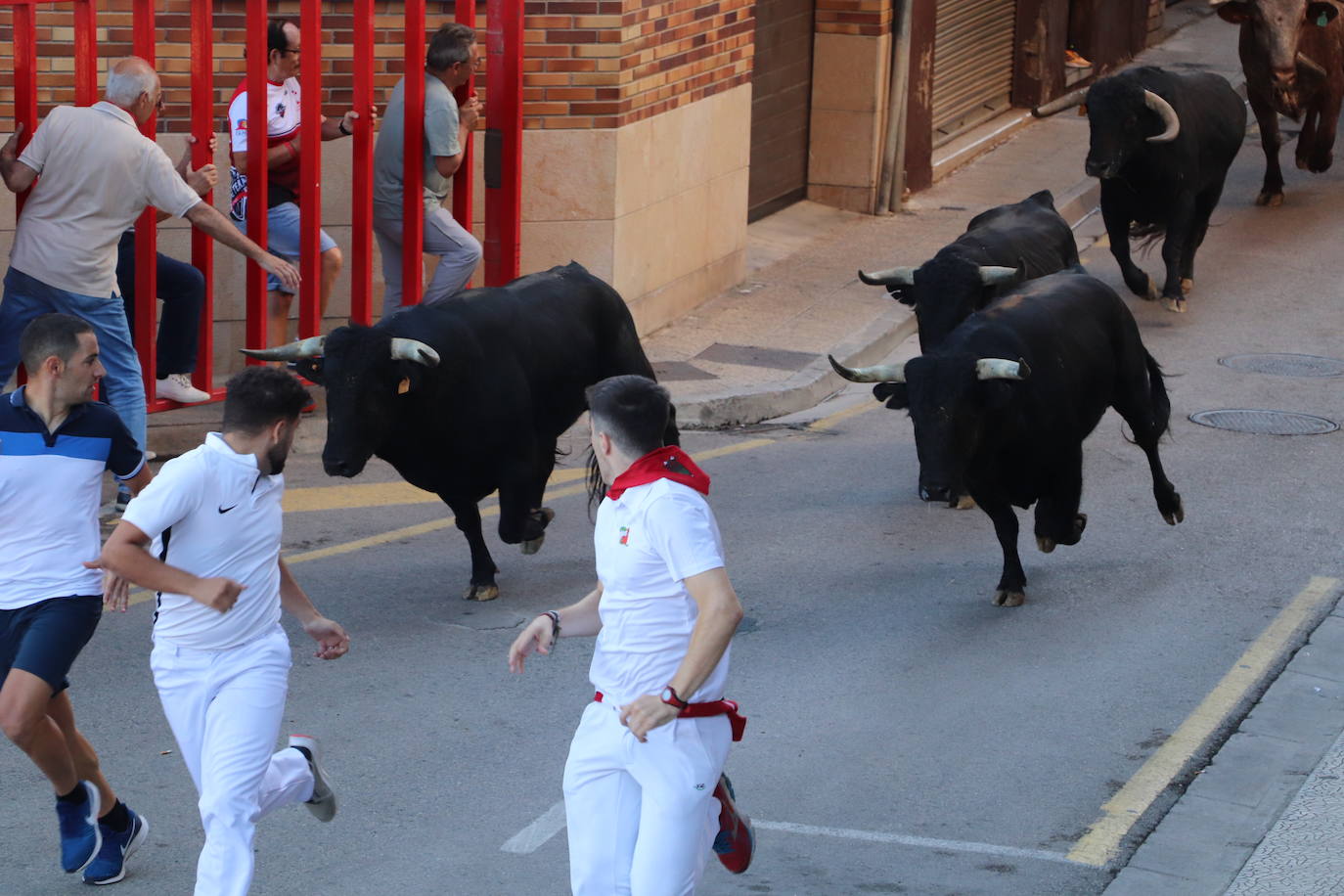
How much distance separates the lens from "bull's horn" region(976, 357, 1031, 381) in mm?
8258

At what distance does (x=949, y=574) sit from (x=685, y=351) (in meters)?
4.49

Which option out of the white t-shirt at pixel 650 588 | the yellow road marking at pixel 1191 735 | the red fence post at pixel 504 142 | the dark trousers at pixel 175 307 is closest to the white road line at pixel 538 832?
the white t-shirt at pixel 650 588

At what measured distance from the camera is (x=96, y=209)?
9344 mm

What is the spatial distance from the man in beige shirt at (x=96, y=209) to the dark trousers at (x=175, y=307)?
3.41 ft

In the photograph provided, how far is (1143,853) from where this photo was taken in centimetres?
625

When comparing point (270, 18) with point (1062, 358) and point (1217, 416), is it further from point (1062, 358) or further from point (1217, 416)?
point (1217, 416)

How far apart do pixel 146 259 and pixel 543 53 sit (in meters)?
3.50

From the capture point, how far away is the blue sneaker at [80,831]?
5.91 m

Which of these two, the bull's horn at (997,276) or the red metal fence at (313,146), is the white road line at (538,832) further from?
A: the red metal fence at (313,146)

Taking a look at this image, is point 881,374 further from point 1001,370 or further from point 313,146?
point 313,146

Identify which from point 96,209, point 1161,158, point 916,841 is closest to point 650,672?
point 916,841

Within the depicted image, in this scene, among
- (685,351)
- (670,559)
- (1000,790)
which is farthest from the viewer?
(685,351)

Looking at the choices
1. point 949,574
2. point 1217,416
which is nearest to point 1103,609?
point 949,574

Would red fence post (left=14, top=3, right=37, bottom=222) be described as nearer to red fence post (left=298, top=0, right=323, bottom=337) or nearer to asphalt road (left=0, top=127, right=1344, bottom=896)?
red fence post (left=298, top=0, right=323, bottom=337)
